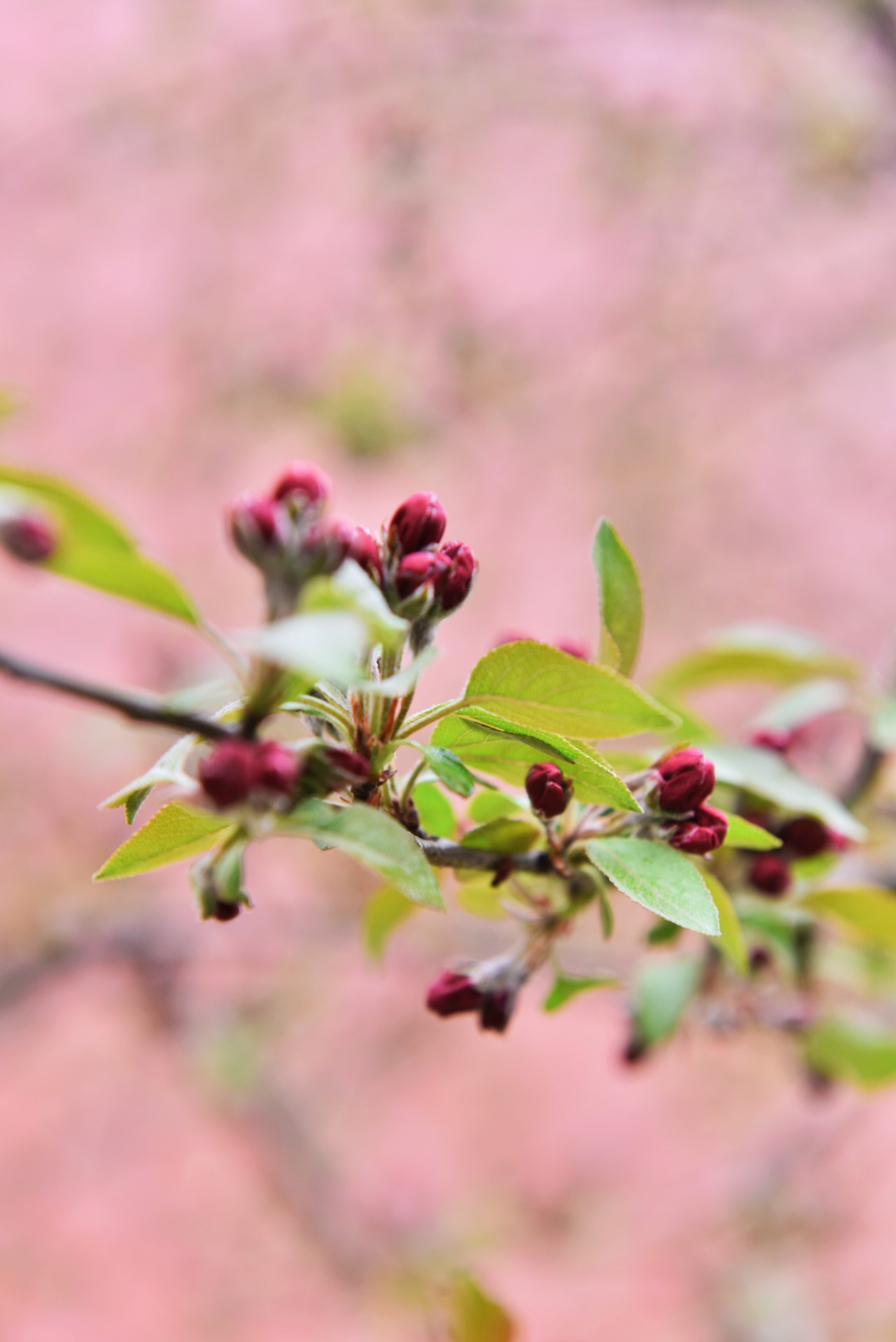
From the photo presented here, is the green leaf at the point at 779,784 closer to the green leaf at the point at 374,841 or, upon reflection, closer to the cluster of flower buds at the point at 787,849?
the cluster of flower buds at the point at 787,849

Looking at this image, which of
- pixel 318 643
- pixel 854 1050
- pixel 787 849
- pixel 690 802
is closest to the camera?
pixel 318 643

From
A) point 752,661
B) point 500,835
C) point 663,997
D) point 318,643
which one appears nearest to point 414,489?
point 752,661

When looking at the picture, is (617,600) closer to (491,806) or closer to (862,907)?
(491,806)

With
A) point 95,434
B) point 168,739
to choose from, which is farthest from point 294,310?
point 168,739

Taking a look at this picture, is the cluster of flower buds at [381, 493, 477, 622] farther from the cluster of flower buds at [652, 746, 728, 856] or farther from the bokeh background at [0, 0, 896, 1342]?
the bokeh background at [0, 0, 896, 1342]

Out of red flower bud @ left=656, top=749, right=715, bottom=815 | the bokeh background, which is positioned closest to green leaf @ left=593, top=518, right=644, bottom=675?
red flower bud @ left=656, top=749, right=715, bottom=815

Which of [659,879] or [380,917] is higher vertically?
[659,879]

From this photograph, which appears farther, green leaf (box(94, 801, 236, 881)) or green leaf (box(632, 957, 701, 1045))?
green leaf (box(632, 957, 701, 1045))
